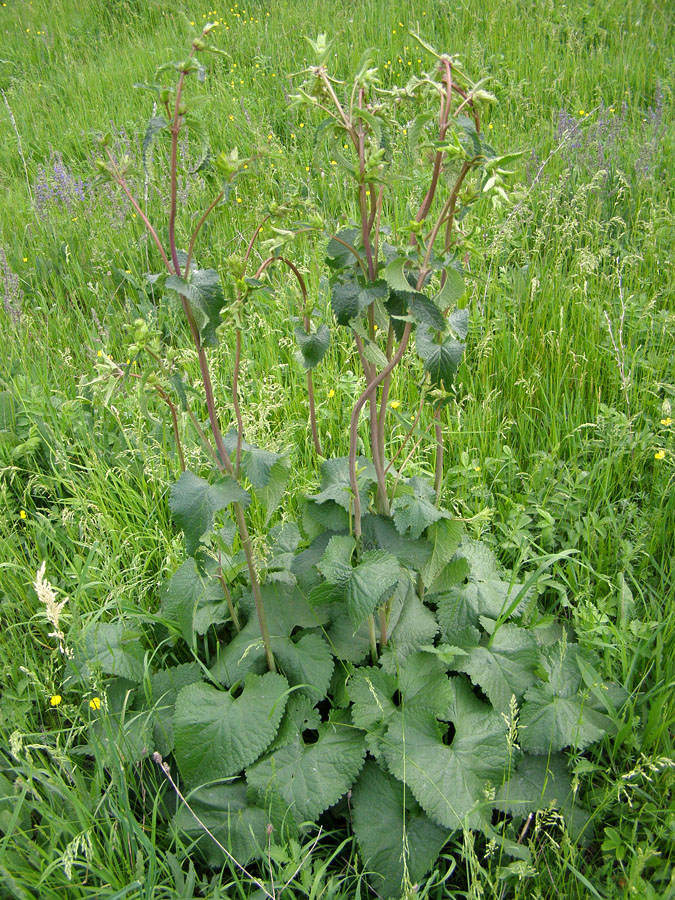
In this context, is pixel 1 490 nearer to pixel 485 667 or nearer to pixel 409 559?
pixel 409 559

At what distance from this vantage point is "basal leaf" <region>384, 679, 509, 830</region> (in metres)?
1.41

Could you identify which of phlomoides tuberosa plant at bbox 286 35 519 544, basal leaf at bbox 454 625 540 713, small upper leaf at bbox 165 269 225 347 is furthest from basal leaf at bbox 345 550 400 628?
small upper leaf at bbox 165 269 225 347

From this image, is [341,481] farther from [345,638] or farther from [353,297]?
[353,297]

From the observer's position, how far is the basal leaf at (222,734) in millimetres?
1462

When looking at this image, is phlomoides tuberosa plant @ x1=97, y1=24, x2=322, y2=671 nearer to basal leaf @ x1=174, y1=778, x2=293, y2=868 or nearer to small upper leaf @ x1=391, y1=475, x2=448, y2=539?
small upper leaf @ x1=391, y1=475, x2=448, y2=539

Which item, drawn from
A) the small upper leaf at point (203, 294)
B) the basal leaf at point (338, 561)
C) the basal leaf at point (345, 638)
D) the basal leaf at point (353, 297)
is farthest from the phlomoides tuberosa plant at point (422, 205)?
the basal leaf at point (345, 638)

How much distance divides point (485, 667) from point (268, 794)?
57cm

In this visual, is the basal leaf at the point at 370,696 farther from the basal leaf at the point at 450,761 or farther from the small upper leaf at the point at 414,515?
the small upper leaf at the point at 414,515

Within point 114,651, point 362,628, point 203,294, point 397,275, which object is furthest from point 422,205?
point 114,651

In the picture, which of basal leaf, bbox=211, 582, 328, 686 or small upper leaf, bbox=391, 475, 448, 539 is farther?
basal leaf, bbox=211, 582, 328, 686

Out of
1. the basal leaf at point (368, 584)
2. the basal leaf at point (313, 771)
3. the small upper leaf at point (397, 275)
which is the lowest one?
the basal leaf at point (313, 771)

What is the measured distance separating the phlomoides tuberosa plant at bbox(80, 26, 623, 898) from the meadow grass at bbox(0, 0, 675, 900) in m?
0.09

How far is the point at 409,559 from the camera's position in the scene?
153cm

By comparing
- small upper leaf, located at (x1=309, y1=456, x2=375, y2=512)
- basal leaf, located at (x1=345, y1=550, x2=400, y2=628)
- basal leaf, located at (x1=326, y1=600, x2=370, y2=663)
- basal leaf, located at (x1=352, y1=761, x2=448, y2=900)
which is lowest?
basal leaf, located at (x1=352, y1=761, x2=448, y2=900)
